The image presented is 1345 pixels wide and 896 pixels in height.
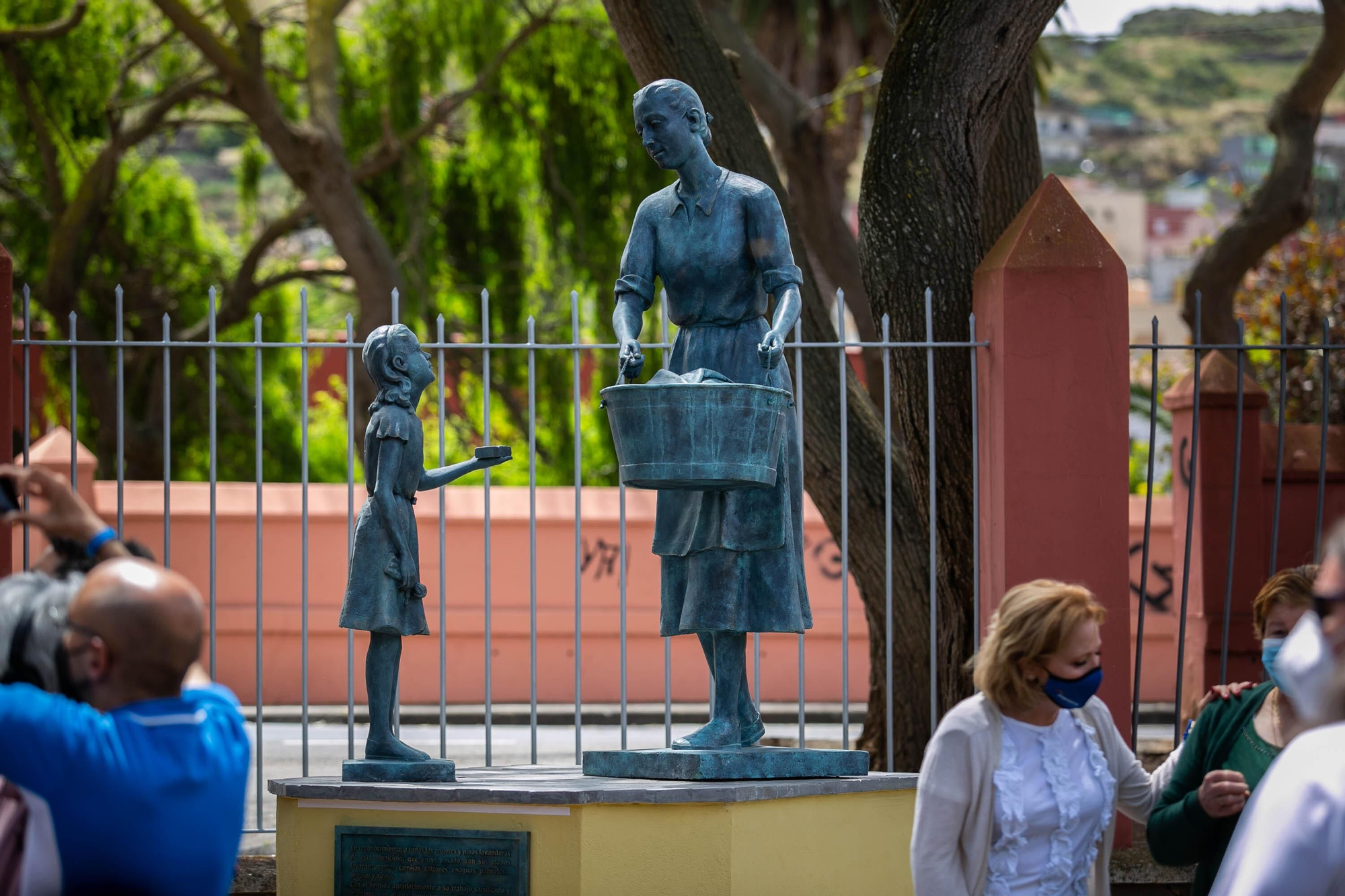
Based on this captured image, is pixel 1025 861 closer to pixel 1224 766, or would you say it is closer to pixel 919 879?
pixel 919 879

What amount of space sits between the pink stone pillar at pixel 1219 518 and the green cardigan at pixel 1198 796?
21.9 ft

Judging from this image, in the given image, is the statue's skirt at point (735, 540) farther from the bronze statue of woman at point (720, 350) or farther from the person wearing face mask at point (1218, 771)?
the person wearing face mask at point (1218, 771)

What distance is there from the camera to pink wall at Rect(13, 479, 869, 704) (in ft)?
44.1

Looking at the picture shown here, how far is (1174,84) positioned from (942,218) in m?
119

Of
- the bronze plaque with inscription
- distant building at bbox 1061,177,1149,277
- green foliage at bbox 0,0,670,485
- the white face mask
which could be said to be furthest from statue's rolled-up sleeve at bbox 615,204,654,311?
distant building at bbox 1061,177,1149,277

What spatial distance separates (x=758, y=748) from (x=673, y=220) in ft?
5.84

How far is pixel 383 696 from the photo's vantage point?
17.7 ft

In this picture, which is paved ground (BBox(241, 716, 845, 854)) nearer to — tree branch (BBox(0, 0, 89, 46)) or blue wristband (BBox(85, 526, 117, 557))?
tree branch (BBox(0, 0, 89, 46))

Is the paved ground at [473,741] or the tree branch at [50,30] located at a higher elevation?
the tree branch at [50,30]

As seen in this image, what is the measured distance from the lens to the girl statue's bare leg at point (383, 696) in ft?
17.6

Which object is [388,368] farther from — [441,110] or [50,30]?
[441,110]

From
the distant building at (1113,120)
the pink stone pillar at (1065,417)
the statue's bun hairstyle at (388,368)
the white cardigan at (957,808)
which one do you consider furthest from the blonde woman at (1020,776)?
the distant building at (1113,120)

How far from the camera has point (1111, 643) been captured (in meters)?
6.37

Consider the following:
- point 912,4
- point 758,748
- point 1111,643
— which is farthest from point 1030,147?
point 758,748
